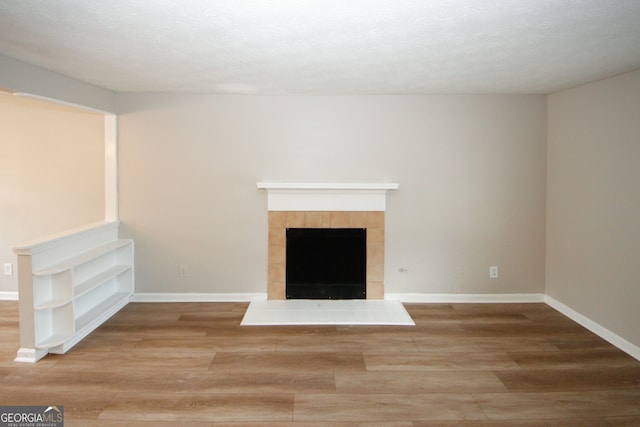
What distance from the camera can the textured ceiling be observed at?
2.03 metres

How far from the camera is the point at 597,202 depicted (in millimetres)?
3693

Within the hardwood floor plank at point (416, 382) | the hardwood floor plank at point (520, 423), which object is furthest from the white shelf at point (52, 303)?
the hardwood floor plank at point (520, 423)

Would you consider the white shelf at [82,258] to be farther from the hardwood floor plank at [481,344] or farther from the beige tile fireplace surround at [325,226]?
the hardwood floor plank at [481,344]

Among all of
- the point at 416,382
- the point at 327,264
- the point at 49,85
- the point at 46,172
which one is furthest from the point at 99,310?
the point at 416,382

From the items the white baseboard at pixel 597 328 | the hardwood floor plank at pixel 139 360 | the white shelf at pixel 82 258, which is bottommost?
the hardwood floor plank at pixel 139 360

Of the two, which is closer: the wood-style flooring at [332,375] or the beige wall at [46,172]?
the wood-style flooring at [332,375]

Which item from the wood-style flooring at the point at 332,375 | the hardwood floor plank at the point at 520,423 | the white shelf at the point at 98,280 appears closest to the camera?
the hardwood floor plank at the point at 520,423

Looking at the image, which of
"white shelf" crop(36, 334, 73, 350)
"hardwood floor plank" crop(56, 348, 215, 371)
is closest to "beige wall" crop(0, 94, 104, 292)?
"white shelf" crop(36, 334, 73, 350)

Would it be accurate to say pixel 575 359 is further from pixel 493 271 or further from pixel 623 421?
pixel 493 271

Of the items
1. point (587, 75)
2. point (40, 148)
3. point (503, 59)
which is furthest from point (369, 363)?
point (40, 148)

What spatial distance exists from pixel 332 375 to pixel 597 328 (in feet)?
8.08

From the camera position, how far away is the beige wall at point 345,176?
4.45 m

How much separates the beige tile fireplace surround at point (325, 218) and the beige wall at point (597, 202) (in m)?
1.78

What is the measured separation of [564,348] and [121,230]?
4.35 m
